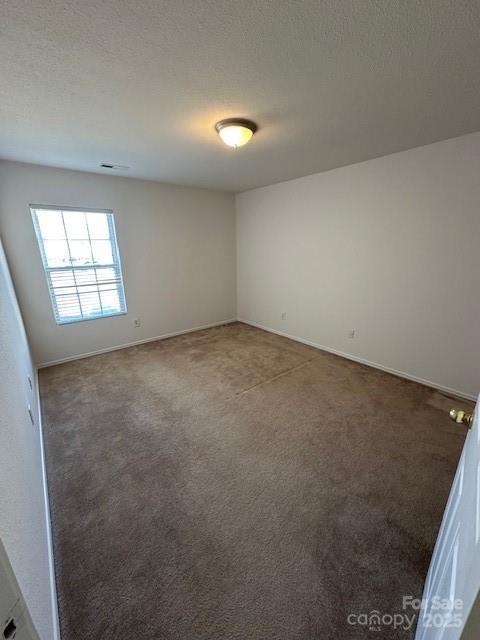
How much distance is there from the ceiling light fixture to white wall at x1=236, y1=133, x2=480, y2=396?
173 cm

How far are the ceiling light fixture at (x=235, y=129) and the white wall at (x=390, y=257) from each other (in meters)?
1.73

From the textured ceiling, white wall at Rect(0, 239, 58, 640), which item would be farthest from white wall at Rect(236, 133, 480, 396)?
white wall at Rect(0, 239, 58, 640)

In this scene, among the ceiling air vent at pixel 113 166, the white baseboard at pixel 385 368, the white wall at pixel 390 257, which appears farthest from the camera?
the ceiling air vent at pixel 113 166

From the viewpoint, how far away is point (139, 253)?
155 inches

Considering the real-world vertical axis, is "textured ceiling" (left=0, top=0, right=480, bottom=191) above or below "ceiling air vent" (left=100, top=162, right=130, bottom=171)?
below

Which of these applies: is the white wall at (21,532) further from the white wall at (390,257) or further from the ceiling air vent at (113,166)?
the white wall at (390,257)

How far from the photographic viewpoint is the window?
3279mm

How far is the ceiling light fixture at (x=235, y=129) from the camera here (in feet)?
6.42

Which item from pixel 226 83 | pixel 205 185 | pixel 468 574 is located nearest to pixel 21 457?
pixel 468 574

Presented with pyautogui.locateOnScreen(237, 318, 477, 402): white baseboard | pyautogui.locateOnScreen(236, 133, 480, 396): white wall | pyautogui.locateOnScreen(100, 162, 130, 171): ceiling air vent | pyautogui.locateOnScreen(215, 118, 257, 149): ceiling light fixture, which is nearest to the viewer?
pyautogui.locateOnScreen(215, 118, 257, 149): ceiling light fixture

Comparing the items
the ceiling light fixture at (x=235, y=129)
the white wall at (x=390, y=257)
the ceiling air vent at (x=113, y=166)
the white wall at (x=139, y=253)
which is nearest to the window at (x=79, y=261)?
the white wall at (x=139, y=253)

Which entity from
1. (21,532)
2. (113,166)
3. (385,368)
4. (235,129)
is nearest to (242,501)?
(21,532)

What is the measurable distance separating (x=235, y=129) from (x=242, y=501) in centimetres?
257

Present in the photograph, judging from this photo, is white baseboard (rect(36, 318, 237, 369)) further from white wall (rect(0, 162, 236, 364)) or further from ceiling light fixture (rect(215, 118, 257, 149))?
ceiling light fixture (rect(215, 118, 257, 149))
